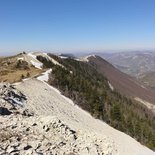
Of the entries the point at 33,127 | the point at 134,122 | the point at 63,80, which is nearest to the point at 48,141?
the point at 33,127

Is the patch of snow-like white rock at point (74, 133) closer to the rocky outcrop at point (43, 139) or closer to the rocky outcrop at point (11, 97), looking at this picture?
the rocky outcrop at point (43, 139)

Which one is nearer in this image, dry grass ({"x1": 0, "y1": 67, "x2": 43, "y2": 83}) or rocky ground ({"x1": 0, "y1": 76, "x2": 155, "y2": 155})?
rocky ground ({"x1": 0, "y1": 76, "x2": 155, "y2": 155})

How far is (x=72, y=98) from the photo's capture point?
2354 inches

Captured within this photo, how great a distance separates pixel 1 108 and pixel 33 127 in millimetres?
5850

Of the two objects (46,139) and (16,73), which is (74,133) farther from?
(16,73)

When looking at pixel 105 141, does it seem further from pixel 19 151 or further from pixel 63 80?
pixel 63 80

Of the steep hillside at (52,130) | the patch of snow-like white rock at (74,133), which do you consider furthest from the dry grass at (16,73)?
the patch of snow-like white rock at (74,133)

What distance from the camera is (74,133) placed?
101ft

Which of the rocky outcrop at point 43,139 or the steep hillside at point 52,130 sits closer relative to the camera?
the rocky outcrop at point 43,139

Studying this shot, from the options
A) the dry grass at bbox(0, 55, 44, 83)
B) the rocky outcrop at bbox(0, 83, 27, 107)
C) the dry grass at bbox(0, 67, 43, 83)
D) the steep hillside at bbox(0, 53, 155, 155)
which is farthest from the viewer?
the dry grass at bbox(0, 55, 44, 83)

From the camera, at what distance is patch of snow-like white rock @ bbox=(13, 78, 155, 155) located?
27328mm

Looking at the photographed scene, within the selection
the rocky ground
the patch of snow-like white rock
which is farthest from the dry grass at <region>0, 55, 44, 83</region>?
the rocky ground

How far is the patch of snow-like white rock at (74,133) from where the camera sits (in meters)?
27.3

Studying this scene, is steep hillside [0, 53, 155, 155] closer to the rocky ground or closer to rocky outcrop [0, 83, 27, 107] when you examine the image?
the rocky ground
